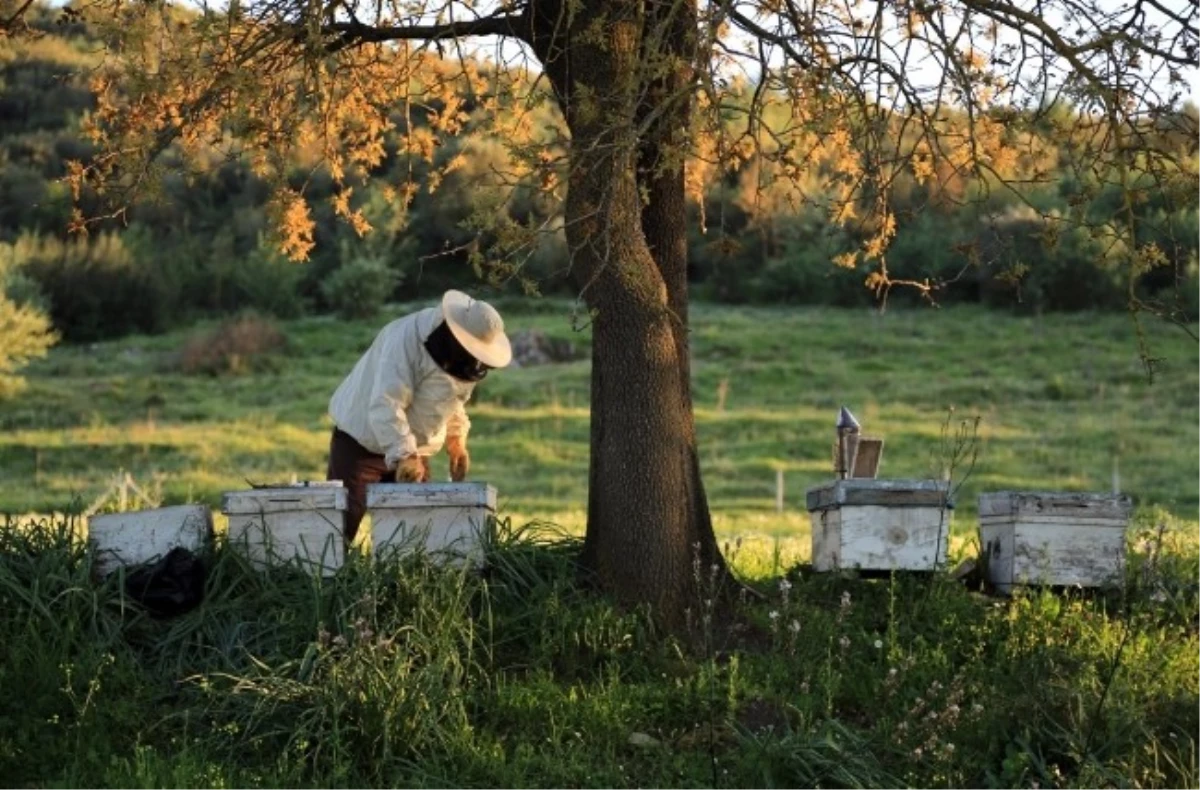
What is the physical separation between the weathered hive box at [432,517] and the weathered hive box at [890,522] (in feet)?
6.48

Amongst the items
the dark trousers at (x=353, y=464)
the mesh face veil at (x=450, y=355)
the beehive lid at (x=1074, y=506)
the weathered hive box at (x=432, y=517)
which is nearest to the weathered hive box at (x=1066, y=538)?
the beehive lid at (x=1074, y=506)

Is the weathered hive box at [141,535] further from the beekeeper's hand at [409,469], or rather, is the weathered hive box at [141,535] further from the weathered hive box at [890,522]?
the weathered hive box at [890,522]

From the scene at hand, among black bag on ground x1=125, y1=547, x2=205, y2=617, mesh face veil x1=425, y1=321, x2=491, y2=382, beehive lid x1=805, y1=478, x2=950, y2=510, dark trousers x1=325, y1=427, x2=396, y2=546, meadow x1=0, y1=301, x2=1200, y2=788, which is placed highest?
mesh face veil x1=425, y1=321, x2=491, y2=382

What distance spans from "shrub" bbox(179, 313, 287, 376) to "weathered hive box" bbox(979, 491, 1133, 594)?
35818 mm

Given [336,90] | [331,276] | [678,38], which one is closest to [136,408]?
[331,276]

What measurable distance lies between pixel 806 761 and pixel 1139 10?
454cm

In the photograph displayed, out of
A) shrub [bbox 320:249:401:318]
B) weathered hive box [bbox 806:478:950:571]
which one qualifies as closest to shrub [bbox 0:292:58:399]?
shrub [bbox 320:249:401:318]

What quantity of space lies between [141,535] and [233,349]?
36.3 m

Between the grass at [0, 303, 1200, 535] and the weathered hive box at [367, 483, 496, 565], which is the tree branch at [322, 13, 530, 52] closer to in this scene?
the weathered hive box at [367, 483, 496, 565]

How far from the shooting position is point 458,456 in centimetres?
1097

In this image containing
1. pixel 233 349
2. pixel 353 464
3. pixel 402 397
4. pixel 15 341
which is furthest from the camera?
pixel 233 349

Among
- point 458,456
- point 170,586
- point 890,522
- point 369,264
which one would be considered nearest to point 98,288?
point 369,264

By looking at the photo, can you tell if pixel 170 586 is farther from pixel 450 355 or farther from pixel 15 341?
pixel 15 341

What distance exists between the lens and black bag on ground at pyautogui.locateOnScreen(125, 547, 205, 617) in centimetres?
866
